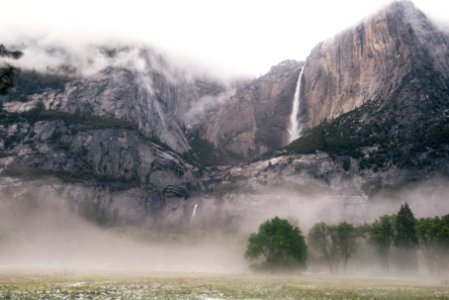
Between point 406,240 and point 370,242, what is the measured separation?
10.0 metres

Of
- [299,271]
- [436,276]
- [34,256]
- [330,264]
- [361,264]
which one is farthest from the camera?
[34,256]

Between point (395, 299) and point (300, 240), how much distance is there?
7708 centimetres

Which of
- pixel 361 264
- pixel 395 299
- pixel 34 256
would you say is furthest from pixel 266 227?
pixel 34 256

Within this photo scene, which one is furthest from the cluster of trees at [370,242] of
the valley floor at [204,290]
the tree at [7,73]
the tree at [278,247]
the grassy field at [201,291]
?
the tree at [7,73]

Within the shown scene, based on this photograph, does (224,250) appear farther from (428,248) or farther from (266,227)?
(428,248)

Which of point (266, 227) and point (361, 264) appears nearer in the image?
point (266, 227)

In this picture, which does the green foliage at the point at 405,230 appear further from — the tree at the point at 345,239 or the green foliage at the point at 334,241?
the green foliage at the point at 334,241

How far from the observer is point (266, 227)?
118 meters

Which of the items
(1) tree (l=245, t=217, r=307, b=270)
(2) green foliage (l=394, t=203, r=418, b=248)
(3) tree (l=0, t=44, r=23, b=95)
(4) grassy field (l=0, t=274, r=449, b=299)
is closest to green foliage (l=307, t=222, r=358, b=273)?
(1) tree (l=245, t=217, r=307, b=270)

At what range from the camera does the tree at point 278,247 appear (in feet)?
375

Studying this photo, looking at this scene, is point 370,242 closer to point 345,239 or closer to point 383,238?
point 383,238

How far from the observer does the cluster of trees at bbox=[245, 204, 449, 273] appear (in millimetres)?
105375

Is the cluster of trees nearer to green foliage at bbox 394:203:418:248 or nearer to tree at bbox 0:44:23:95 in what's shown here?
green foliage at bbox 394:203:418:248

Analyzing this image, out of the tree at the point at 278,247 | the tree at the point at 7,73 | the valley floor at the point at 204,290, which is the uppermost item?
the tree at the point at 7,73
